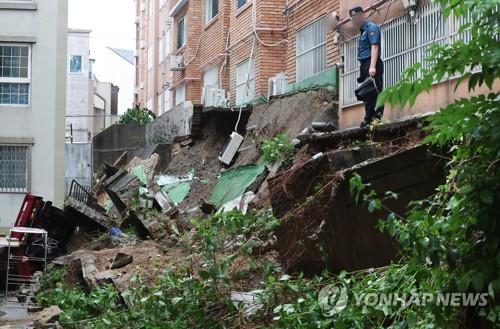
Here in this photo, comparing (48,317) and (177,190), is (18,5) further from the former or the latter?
(48,317)

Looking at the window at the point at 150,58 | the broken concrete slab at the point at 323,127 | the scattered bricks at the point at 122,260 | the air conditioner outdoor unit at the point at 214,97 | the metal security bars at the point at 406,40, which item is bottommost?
the scattered bricks at the point at 122,260

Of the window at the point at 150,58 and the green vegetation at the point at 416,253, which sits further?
the window at the point at 150,58

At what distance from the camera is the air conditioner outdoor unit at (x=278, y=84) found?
1591cm

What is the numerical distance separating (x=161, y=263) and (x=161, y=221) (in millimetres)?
3511

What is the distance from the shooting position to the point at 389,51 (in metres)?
10.1

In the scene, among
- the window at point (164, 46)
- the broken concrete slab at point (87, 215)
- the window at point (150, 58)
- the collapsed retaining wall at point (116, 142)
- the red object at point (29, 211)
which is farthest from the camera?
the window at point (150, 58)

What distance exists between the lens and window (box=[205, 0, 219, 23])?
76.2 ft

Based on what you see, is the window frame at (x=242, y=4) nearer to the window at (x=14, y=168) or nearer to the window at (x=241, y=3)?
the window at (x=241, y=3)

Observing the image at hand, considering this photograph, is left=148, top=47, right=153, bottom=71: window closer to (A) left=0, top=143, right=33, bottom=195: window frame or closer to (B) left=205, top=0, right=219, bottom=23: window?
(B) left=205, top=0, right=219, bottom=23: window

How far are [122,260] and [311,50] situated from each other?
6.20m

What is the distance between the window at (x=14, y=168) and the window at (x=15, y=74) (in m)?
1.39

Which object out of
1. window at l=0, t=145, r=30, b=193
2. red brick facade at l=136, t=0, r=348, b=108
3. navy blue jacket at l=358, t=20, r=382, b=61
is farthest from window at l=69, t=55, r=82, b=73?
navy blue jacket at l=358, t=20, r=382, b=61

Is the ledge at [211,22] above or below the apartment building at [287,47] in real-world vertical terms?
above

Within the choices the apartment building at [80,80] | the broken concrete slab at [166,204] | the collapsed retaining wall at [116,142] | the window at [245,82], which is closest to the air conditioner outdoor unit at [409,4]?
the broken concrete slab at [166,204]
